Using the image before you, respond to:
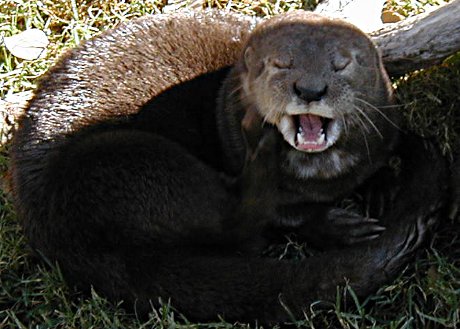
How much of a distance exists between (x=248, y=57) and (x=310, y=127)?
33cm

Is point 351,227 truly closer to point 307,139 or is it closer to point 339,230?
point 339,230

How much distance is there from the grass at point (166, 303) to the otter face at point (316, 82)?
0.33m

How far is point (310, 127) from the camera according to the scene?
2.52 metres

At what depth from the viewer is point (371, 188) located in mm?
2840

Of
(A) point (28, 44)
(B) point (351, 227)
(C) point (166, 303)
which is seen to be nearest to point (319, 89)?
(B) point (351, 227)

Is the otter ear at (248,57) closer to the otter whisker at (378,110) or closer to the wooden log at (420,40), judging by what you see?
the otter whisker at (378,110)

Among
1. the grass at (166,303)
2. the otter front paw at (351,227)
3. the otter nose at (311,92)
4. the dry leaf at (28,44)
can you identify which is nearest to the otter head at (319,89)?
the otter nose at (311,92)

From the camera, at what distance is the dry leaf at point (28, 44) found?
11.4ft

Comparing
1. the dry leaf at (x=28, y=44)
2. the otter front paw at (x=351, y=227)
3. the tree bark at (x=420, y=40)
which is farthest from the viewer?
the dry leaf at (x=28, y=44)

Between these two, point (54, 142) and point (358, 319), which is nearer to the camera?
point (358, 319)

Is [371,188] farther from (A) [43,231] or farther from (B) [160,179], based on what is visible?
(A) [43,231]

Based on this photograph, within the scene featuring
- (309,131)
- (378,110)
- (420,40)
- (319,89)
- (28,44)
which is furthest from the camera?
(28,44)

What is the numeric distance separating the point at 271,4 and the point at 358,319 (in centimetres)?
141

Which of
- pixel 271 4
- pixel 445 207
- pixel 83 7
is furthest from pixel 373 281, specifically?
pixel 83 7
